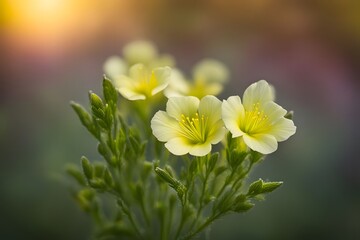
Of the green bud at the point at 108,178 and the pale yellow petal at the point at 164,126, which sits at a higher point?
the pale yellow petal at the point at 164,126

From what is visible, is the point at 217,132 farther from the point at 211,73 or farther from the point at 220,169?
the point at 211,73

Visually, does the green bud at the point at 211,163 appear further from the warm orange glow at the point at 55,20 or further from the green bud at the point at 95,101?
the warm orange glow at the point at 55,20

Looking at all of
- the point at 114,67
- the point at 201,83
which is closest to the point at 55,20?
the point at 114,67

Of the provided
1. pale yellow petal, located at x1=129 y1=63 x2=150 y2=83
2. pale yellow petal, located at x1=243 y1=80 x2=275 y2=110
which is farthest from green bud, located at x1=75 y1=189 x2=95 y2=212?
pale yellow petal, located at x1=243 y1=80 x2=275 y2=110

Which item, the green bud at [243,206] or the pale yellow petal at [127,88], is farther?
the pale yellow petal at [127,88]

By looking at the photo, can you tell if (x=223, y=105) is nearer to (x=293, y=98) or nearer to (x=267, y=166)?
(x=267, y=166)

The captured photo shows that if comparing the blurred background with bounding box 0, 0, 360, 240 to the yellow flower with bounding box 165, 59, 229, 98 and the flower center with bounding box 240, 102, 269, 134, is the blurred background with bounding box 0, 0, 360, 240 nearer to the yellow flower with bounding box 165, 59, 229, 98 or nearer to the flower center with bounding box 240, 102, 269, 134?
the yellow flower with bounding box 165, 59, 229, 98

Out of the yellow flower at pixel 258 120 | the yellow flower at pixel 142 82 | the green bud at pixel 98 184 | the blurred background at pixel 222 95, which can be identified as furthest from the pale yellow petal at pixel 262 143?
the blurred background at pixel 222 95
